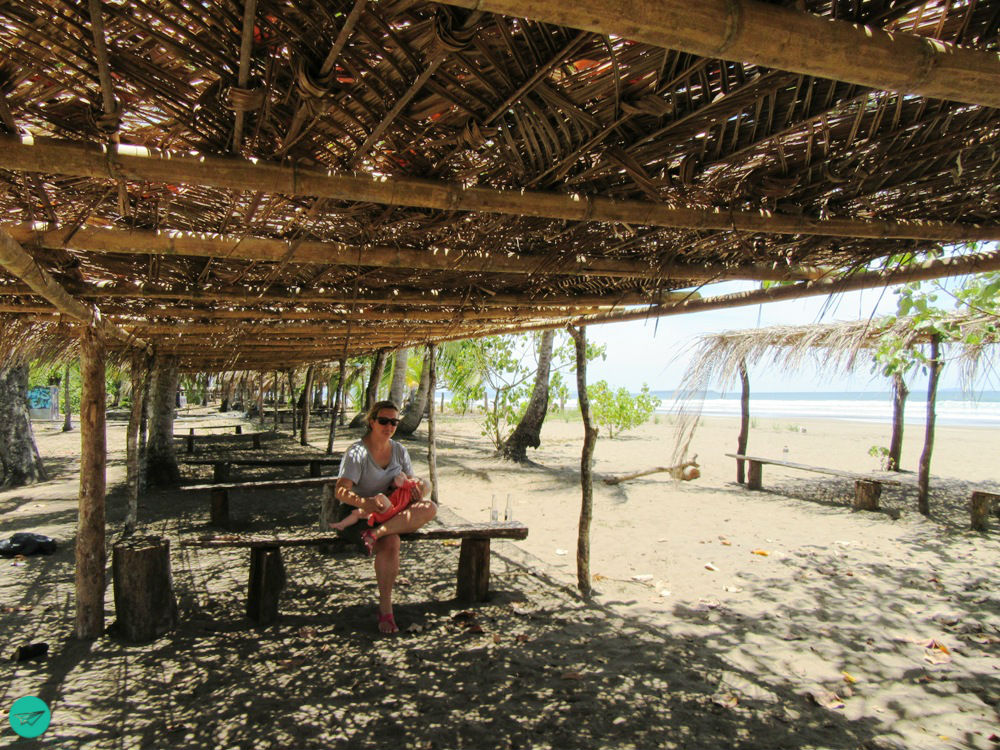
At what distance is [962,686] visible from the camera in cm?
348

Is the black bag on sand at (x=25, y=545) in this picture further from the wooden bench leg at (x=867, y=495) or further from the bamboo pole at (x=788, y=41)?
the wooden bench leg at (x=867, y=495)

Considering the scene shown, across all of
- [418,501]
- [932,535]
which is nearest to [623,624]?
[418,501]

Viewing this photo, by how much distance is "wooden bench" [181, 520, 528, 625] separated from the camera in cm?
418

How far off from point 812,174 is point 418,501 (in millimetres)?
3276

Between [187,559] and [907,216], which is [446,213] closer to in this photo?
[907,216]

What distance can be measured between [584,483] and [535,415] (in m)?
8.64

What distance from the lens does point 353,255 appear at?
296cm

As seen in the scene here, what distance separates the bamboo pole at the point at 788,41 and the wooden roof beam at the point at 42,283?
218 centimetres

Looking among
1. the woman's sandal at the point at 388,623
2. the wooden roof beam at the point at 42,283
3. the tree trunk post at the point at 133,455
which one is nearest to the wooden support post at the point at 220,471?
the tree trunk post at the point at 133,455

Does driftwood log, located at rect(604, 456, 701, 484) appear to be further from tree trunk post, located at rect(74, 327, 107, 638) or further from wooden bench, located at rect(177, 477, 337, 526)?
tree trunk post, located at rect(74, 327, 107, 638)

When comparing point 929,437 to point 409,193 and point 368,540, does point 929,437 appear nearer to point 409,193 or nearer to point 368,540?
point 368,540

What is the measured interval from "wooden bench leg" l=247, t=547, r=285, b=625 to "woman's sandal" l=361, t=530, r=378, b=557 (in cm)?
68

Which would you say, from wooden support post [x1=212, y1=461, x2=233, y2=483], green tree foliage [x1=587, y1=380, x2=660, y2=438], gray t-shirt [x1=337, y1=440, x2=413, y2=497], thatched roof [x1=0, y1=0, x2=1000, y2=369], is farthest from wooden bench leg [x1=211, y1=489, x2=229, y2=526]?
green tree foliage [x1=587, y1=380, x2=660, y2=438]

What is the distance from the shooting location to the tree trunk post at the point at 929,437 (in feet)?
27.7
